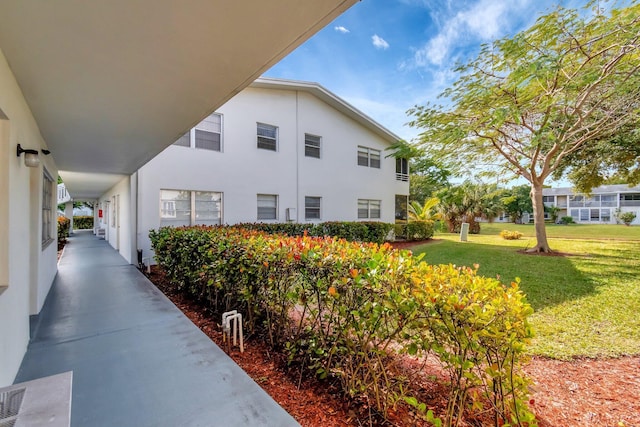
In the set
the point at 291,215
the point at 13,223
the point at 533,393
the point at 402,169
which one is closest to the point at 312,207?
the point at 291,215

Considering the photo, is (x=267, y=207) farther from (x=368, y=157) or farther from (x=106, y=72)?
(x=106, y=72)

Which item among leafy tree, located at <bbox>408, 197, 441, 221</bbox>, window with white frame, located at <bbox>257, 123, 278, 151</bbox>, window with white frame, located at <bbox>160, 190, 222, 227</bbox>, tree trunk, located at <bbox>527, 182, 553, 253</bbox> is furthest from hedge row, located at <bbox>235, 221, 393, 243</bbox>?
tree trunk, located at <bbox>527, 182, 553, 253</bbox>

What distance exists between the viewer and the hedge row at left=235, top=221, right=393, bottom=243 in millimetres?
10463

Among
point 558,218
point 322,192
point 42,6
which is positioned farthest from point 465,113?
point 558,218

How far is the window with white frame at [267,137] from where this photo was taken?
11.2 meters

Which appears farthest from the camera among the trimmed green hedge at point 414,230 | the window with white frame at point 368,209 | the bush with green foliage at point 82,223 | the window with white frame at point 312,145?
the bush with green foliage at point 82,223

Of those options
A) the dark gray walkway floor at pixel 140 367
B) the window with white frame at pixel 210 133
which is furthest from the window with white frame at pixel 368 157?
the dark gray walkway floor at pixel 140 367

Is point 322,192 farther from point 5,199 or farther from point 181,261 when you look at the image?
point 5,199

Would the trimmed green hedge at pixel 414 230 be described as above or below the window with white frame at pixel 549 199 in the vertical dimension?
below

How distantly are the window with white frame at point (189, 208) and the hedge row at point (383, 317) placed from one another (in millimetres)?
5808

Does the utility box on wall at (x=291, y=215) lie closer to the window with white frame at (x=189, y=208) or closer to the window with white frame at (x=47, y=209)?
the window with white frame at (x=189, y=208)

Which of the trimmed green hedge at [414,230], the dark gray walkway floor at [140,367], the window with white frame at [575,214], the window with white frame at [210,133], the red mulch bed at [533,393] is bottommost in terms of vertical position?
the red mulch bed at [533,393]

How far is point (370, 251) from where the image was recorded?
10.6 ft

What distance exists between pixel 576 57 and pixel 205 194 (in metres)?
11.9
